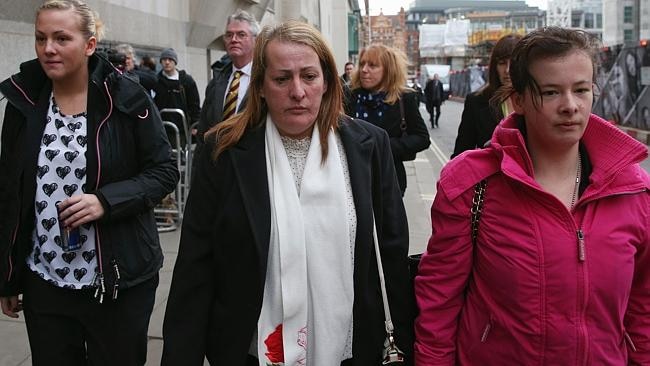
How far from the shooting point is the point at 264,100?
95.0 inches

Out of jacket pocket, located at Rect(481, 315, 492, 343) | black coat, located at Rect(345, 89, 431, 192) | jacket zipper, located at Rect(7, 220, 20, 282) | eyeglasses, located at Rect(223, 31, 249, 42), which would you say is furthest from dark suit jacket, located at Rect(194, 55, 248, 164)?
jacket pocket, located at Rect(481, 315, 492, 343)

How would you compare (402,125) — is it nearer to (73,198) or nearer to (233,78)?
(233,78)

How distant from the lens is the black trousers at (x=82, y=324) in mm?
2830

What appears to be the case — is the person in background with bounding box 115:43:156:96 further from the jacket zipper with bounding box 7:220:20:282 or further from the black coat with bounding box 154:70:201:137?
the jacket zipper with bounding box 7:220:20:282

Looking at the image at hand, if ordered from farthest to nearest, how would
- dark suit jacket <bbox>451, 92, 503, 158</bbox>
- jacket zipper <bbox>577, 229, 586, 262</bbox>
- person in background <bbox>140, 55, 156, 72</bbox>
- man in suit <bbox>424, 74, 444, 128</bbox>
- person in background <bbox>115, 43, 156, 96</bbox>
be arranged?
man in suit <bbox>424, 74, 444, 128</bbox> → person in background <bbox>140, 55, 156, 72</bbox> → person in background <bbox>115, 43, 156, 96</bbox> → dark suit jacket <bbox>451, 92, 503, 158</bbox> → jacket zipper <bbox>577, 229, 586, 262</bbox>

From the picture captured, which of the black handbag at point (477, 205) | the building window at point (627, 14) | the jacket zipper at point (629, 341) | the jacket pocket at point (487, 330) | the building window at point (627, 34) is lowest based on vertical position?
the jacket zipper at point (629, 341)

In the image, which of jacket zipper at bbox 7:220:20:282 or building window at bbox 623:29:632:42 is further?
building window at bbox 623:29:632:42

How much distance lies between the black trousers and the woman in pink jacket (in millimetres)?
1273

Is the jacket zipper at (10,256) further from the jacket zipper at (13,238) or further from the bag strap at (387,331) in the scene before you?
the bag strap at (387,331)

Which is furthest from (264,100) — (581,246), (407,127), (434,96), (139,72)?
(434,96)

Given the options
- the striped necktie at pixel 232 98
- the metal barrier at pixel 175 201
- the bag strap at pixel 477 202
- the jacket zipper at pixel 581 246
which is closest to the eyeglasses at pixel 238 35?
the striped necktie at pixel 232 98

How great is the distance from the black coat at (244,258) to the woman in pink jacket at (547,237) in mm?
184

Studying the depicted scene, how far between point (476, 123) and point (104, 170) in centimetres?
262

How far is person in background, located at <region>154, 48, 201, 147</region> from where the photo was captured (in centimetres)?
936
